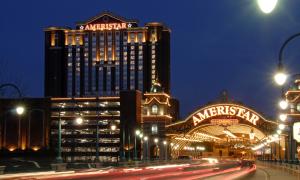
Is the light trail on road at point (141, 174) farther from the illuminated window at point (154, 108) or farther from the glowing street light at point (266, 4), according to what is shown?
the illuminated window at point (154, 108)

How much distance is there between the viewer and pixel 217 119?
14262 centimetres

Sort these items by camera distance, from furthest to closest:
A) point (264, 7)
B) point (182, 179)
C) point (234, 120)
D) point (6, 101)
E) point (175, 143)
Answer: point (6, 101), point (175, 143), point (234, 120), point (182, 179), point (264, 7)

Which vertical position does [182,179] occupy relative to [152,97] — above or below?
below

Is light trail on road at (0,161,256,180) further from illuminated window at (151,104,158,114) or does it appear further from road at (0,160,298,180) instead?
Answer: illuminated window at (151,104,158,114)

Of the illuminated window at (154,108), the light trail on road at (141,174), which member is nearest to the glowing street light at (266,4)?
the light trail on road at (141,174)

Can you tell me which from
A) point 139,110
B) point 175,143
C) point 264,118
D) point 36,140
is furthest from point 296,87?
point 36,140

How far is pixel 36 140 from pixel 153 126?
2429 inches

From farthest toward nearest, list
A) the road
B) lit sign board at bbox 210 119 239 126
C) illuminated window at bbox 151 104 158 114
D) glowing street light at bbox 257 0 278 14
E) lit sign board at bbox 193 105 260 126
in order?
illuminated window at bbox 151 104 158 114 < lit sign board at bbox 193 105 260 126 < lit sign board at bbox 210 119 239 126 < the road < glowing street light at bbox 257 0 278 14

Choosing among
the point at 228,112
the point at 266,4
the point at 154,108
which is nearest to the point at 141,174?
the point at 266,4

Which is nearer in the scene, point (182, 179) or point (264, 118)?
point (182, 179)

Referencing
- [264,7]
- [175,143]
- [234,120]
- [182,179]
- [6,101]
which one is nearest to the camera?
[264,7]

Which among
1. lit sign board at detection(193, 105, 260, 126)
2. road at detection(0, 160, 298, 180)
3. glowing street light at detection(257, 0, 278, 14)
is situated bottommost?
road at detection(0, 160, 298, 180)

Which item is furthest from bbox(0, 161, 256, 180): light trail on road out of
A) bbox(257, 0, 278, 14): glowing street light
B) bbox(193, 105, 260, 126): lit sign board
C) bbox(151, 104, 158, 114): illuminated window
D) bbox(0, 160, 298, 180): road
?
bbox(151, 104, 158, 114): illuminated window

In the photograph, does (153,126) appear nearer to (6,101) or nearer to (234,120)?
(234,120)
